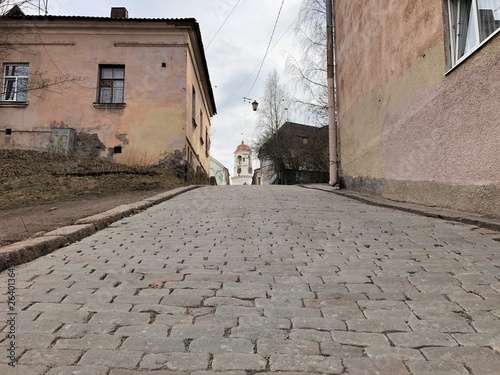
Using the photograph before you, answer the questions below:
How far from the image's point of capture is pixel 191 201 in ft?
32.0

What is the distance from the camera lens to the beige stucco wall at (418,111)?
568 centimetres

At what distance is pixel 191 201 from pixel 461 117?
20.0ft

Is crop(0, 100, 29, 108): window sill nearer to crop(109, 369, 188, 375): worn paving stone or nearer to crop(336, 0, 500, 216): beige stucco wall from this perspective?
crop(336, 0, 500, 216): beige stucco wall

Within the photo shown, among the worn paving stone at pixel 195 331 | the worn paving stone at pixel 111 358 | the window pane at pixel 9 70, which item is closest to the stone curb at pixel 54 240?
the worn paving stone at pixel 111 358

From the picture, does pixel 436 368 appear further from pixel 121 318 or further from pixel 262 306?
pixel 121 318

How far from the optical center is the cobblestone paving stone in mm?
2078

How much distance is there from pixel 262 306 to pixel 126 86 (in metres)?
15.0

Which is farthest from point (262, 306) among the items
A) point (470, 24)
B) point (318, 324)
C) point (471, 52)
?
point (470, 24)

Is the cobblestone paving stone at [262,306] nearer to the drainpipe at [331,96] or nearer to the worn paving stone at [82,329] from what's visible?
the worn paving stone at [82,329]

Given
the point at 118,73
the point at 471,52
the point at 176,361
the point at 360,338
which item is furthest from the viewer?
the point at 118,73

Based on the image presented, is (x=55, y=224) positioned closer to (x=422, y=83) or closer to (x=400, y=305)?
(x=400, y=305)

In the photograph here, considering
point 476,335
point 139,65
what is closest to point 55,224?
point 476,335

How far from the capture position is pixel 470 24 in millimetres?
6199

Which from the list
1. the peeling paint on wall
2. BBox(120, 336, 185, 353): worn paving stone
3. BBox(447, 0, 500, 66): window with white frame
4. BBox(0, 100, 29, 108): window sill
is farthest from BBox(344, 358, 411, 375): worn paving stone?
BBox(0, 100, 29, 108): window sill
